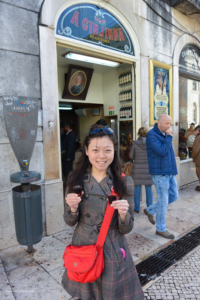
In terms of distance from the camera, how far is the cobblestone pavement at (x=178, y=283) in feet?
8.57

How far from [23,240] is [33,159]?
4.38 ft

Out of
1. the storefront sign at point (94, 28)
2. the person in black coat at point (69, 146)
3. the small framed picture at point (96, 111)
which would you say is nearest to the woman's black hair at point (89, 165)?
the storefront sign at point (94, 28)

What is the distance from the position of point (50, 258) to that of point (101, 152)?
2374mm

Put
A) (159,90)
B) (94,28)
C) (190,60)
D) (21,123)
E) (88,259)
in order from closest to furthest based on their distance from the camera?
(88,259), (21,123), (94,28), (159,90), (190,60)

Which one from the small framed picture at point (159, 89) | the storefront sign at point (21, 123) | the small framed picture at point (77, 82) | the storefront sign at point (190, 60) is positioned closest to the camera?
the storefront sign at point (21, 123)

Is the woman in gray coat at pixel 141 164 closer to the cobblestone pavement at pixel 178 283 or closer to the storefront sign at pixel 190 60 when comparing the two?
the cobblestone pavement at pixel 178 283

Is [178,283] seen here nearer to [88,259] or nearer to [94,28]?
[88,259]

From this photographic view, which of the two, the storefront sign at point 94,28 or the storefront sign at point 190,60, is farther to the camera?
the storefront sign at point 190,60

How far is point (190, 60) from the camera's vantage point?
24.6 ft

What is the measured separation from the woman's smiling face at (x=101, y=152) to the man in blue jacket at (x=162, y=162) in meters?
2.08

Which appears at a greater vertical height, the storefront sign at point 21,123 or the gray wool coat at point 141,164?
the storefront sign at point 21,123

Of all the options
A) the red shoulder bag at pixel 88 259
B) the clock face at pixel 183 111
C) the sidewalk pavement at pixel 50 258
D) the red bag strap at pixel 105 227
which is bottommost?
the sidewalk pavement at pixel 50 258

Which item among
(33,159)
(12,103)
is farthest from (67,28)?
(33,159)

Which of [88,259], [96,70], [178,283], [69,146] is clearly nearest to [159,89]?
[96,70]
